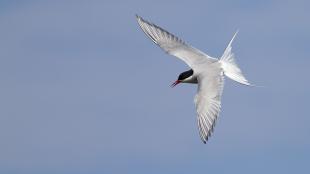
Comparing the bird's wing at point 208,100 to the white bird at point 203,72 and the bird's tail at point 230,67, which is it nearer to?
the white bird at point 203,72

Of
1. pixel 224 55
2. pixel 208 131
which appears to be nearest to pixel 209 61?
pixel 224 55

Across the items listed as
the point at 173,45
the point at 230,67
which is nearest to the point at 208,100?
the point at 230,67

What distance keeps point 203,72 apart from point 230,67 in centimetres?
75

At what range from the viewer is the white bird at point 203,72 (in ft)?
62.5

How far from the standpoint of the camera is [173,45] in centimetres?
2248

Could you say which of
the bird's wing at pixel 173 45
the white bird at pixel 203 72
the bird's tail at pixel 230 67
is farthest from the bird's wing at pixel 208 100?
the bird's wing at pixel 173 45

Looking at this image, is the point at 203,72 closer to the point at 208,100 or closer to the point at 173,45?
the point at 208,100

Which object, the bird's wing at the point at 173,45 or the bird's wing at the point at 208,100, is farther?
the bird's wing at the point at 173,45

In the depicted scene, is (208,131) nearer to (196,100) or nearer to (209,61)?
(196,100)

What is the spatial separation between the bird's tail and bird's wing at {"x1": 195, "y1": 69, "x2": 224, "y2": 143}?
0.30 m

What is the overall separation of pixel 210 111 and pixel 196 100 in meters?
0.65

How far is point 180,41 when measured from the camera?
2250 cm

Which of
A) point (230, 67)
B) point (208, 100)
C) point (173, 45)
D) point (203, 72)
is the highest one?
point (173, 45)

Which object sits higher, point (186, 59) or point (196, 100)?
point (186, 59)
